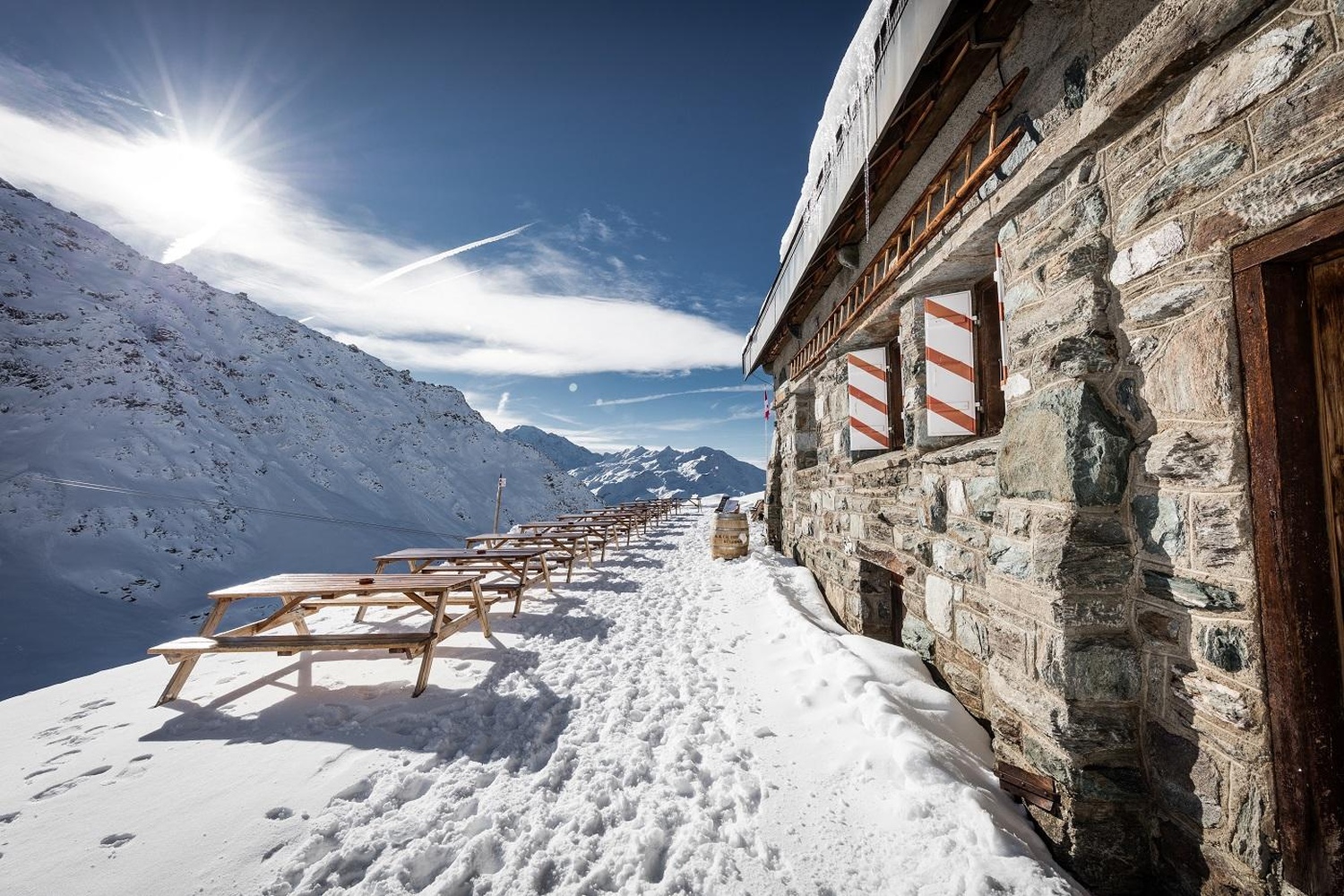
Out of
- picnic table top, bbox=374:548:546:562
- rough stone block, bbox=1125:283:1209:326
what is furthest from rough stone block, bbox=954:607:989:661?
picnic table top, bbox=374:548:546:562

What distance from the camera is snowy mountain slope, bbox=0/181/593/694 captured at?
465 inches

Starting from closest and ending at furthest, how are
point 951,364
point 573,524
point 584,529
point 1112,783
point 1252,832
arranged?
1. point 1252,832
2. point 1112,783
3. point 951,364
4. point 584,529
5. point 573,524

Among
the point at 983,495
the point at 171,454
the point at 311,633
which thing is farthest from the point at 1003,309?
the point at 171,454

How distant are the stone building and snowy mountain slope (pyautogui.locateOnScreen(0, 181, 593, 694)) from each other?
49.5 ft

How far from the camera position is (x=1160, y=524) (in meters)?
1.80

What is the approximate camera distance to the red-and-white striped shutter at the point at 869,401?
4816mm

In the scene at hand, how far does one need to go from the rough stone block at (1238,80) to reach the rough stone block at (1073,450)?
0.96 m

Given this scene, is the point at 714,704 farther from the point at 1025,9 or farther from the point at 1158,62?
the point at 1025,9

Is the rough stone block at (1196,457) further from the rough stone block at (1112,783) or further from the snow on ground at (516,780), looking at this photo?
the snow on ground at (516,780)

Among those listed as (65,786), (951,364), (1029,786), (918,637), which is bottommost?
(65,786)

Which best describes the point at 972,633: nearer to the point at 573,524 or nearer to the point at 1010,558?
the point at 1010,558

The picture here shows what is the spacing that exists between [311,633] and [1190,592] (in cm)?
573

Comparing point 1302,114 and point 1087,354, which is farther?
point 1087,354

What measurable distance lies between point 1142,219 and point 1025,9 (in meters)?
1.73
